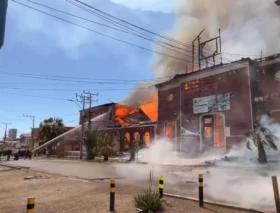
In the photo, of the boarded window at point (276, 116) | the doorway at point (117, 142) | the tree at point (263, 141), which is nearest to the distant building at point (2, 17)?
the tree at point (263, 141)

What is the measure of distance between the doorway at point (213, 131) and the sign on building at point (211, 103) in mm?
739

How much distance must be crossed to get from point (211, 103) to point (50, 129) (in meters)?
40.7

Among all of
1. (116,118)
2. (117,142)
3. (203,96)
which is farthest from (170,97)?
(116,118)

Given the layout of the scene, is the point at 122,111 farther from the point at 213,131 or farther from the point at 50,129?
the point at 213,131

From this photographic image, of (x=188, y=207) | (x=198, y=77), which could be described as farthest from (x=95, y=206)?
(x=198, y=77)

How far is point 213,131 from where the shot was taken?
3009cm

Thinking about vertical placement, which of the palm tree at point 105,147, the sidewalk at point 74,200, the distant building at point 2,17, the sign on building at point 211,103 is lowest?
the sidewalk at point 74,200

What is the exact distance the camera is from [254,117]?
26.3 m

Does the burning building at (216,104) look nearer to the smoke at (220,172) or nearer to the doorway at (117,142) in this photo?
the smoke at (220,172)

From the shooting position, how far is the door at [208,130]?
1190 inches

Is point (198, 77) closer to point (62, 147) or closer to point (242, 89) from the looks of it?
point (242, 89)

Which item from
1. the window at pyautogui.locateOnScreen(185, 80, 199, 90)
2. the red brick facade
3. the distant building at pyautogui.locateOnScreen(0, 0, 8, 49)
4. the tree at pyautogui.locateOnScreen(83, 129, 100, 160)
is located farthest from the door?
the distant building at pyautogui.locateOnScreen(0, 0, 8, 49)

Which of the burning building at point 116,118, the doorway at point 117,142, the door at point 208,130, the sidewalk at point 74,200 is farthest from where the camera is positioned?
the burning building at point 116,118

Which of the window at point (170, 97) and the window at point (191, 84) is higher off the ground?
the window at point (191, 84)
